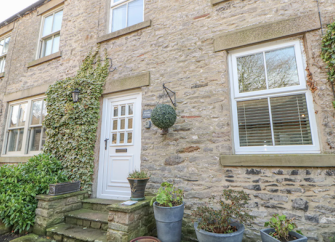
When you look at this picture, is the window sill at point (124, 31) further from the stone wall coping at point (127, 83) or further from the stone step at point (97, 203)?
the stone step at point (97, 203)

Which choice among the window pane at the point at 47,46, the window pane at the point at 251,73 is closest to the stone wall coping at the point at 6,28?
the window pane at the point at 47,46

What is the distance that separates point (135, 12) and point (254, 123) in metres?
4.03

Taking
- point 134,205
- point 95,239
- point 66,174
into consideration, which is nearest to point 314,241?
point 134,205

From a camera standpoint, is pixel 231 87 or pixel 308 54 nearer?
pixel 308 54

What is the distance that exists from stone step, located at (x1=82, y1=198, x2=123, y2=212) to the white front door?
20 centimetres

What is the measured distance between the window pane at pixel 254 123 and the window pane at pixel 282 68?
374mm

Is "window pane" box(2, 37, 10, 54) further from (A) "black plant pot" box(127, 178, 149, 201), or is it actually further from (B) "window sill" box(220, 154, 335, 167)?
(B) "window sill" box(220, 154, 335, 167)

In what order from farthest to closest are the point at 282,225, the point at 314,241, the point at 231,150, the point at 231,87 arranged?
the point at 231,87, the point at 231,150, the point at 314,241, the point at 282,225

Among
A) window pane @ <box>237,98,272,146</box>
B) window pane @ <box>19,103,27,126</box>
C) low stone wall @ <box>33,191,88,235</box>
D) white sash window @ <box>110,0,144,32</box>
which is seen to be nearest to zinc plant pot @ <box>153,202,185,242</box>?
window pane @ <box>237,98,272,146</box>

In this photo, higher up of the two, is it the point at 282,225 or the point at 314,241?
the point at 282,225

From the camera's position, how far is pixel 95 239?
2895mm

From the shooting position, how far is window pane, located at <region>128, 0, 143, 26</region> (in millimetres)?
4859

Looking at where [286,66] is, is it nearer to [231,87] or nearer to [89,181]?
[231,87]

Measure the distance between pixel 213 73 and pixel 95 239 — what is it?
3.37 meters
